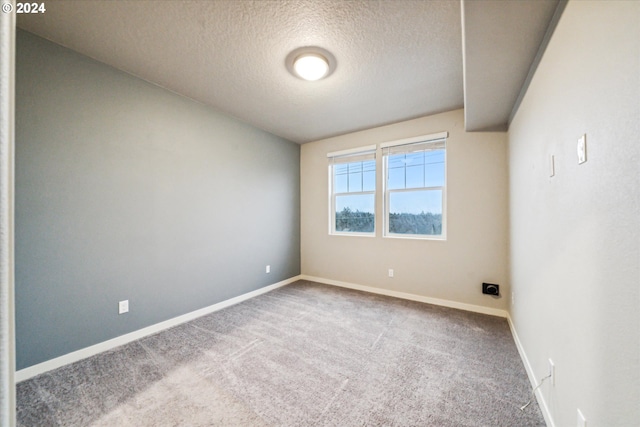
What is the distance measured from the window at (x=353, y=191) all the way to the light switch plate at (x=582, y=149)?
2755 mm

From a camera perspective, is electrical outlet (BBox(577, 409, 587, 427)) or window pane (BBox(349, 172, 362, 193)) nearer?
electrical outlet (BBox(577, 409, 587, 427))

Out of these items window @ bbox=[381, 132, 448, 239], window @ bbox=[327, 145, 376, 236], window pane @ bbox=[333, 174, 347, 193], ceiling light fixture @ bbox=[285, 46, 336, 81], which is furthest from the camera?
window pane @ bbox=[333, 174, 347, 193]

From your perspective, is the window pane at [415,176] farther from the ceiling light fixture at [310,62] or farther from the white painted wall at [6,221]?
the white painted wall at [6,221]

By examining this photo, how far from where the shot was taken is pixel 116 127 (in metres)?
2.32

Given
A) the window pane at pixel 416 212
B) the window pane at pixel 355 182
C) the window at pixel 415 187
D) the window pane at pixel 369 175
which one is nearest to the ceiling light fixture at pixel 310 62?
the window at pixel 415 187

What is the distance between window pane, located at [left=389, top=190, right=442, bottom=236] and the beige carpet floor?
3.93ft

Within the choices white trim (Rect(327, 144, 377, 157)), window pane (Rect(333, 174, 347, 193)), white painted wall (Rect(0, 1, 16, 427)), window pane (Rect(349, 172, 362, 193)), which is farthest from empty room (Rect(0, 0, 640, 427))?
window pane (Rect(333, 174, 347, 193))

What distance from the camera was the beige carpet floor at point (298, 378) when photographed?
1.52 metres

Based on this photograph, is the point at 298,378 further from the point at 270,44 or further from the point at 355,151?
the point at 355,151

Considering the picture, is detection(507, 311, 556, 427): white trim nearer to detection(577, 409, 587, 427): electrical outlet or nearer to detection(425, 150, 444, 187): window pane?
detection(577, 409, 587, 427): electrical outlet

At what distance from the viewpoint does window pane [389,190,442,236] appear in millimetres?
3398

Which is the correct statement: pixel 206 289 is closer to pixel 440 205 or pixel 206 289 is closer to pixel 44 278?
pixel 44 278

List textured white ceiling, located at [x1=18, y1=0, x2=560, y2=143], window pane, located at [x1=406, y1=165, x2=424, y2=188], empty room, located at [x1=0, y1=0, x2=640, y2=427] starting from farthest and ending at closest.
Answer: window pane, located at [x1=406, y1=165, x2=424, y2=188]
textured white ceiling, located at [x1=18, y1=0, x2=560, y2=143]
empty room, located at [x1=0, y1=0, x2=640, y2=427]

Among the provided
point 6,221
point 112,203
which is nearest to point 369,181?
point 112,203
